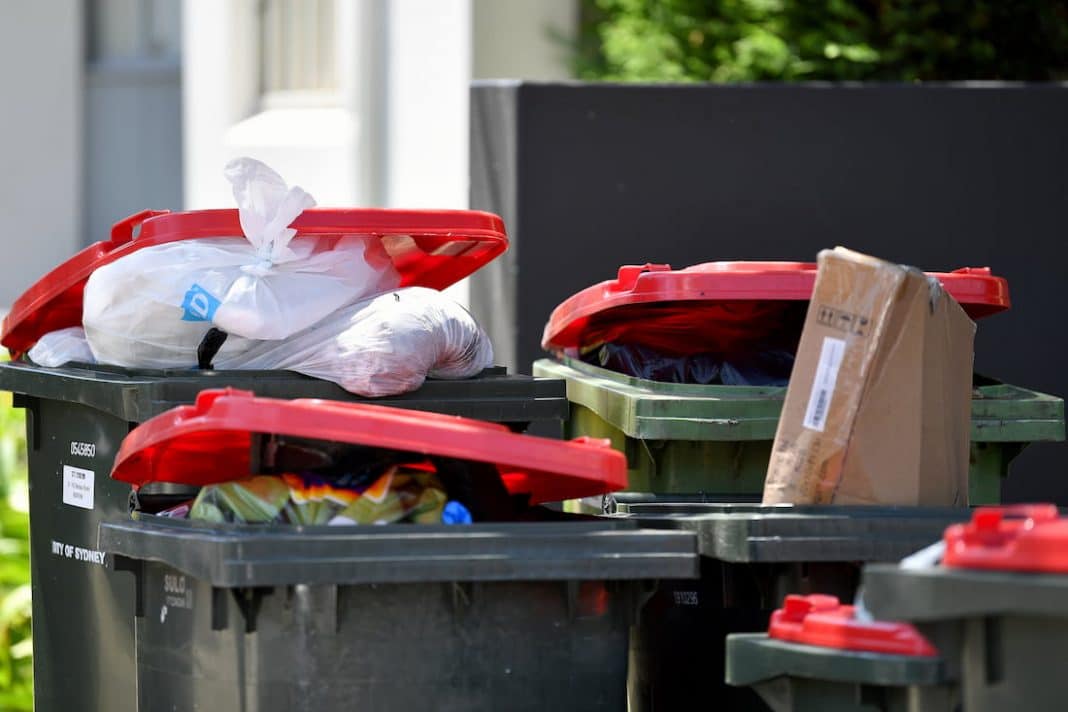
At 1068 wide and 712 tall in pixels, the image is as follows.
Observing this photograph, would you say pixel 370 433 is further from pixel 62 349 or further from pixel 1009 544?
pixel 62 349

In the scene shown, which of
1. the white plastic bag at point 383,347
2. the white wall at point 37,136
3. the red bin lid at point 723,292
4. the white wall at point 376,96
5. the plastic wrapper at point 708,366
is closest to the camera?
the white plastic bag at point 383,347

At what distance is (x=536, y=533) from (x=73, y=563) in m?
1.53

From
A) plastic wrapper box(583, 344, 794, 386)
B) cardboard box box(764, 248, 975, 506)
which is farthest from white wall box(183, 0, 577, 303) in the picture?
cardboard box box(764, 248, 975, 506)

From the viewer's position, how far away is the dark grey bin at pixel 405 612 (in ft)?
9.51

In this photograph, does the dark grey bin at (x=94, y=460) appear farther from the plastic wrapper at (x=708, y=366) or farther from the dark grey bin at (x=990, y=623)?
the dark grey bin at (x=990, y=623)

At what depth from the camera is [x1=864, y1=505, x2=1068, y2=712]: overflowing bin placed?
240cm

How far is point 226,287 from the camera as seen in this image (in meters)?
3.76

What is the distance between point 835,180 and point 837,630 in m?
3.88

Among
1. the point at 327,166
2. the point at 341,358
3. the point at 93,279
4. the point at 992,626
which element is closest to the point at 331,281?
the point at 341,358

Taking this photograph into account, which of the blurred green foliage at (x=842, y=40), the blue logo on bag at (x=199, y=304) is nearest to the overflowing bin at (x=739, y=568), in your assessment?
the blue logo on bag at (x=199, y=304)

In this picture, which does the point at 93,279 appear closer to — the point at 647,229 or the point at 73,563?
the point at 73,563

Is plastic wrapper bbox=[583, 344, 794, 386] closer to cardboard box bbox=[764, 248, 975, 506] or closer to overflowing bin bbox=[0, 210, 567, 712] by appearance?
overflowing bin bbox=[0, 210, 567, 712]

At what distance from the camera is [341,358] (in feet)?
12.1

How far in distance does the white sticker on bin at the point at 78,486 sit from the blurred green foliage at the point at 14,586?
47.3 inches
